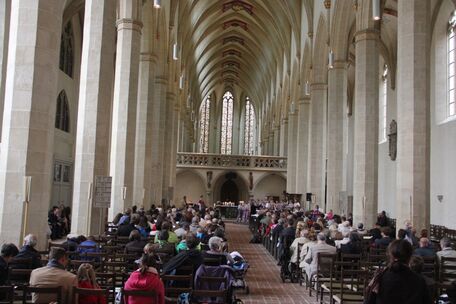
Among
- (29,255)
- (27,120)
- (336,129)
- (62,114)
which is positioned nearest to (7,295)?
(29,255)

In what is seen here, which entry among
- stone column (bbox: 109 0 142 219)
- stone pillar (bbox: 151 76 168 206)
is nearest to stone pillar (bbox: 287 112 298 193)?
stone pillar (bbox: 151 76 168 206)

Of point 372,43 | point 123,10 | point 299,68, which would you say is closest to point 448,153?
point 372,43

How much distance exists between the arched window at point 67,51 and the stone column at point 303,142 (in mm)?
13579

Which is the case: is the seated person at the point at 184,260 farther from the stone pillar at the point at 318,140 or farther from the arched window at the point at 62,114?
the stone pillar at the point at 318,140

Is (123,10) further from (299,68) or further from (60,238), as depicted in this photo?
(299,68)

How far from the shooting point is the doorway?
45812mm

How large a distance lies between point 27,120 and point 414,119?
9103 millimetres

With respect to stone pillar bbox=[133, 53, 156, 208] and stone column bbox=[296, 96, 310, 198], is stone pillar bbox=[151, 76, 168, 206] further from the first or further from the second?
stone column bbox=[296, 96, 310, 198]

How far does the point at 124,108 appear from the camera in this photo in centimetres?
1659

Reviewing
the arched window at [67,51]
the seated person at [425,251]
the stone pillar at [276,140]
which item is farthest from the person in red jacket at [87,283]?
the stone pillar at [276,140]

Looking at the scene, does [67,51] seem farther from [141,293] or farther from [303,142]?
[141,293]

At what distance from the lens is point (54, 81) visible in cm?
908

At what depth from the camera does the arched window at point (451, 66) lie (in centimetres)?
2120

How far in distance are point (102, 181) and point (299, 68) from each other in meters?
21.4
